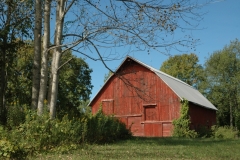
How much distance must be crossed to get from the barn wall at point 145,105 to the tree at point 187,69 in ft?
86.9

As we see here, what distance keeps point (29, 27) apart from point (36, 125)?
207 inches

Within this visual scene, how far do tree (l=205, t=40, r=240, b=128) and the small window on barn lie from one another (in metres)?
24.6

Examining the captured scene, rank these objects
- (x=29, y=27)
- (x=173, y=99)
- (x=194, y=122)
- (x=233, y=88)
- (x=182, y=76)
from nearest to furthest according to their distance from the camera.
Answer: (x=29, y=27) < (x=173, y=99) < (x=194, y=122) < (x=233, y=88) < (x=182, y=76)

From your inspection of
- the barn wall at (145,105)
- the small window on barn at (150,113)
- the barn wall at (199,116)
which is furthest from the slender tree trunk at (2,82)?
the barn wall at (199,116)

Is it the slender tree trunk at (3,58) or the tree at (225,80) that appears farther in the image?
the tree at (225,80)

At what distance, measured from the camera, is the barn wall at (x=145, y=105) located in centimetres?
2972

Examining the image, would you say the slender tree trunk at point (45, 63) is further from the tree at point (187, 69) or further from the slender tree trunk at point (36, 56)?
the tree at point (187, 69)

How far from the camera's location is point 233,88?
173 feet

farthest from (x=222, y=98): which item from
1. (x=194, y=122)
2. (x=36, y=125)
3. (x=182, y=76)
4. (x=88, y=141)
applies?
(x=36, y=125)

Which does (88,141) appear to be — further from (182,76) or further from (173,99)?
(182,76)

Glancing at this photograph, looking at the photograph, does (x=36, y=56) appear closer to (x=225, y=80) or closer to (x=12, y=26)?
(x=12, y=26)

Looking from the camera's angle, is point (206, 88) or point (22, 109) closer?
point (22, 109)

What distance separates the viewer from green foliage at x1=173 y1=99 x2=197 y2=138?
28016 mm

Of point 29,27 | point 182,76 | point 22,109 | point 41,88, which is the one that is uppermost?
point 182,76
